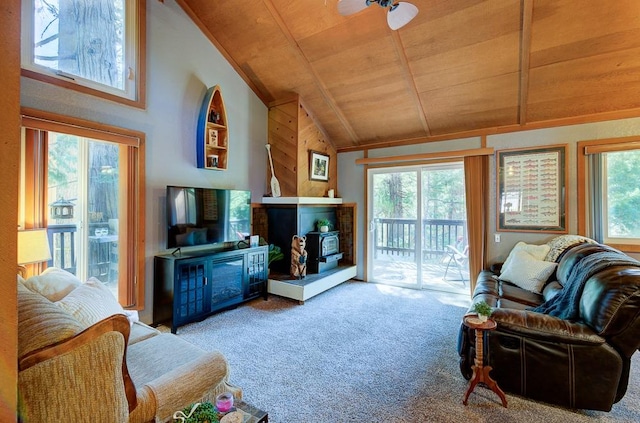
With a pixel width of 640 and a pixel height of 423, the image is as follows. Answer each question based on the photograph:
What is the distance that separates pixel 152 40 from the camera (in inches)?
131

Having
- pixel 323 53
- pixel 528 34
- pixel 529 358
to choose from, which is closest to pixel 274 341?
pixel 529 358

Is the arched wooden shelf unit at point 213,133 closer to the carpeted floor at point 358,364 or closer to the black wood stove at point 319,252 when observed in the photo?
the black wood stove at point 319,252

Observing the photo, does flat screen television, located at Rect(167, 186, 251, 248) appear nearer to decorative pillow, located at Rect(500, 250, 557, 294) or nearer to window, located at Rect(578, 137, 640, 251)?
decorative pillow, located at Rect(500, 250, 557, 294)

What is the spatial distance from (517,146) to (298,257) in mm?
3459

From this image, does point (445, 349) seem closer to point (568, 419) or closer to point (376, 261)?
point (568, 419)

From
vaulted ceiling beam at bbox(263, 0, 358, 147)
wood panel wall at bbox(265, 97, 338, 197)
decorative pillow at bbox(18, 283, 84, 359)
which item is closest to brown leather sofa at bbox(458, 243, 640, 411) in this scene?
decorative pillow at bbox(18, 283, 84, 359)

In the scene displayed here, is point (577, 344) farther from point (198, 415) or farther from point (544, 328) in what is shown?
point (198, 415)

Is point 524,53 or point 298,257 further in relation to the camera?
point 298,257

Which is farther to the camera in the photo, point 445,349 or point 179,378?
point 445,349

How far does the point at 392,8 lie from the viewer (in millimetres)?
2363

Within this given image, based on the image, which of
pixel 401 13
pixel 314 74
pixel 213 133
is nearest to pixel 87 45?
pixel 213 133

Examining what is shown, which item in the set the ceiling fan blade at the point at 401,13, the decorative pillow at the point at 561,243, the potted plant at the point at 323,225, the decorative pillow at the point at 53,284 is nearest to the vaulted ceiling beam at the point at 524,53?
the ceiling fan blade at the point at 401,13

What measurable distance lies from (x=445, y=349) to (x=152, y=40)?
4.56m

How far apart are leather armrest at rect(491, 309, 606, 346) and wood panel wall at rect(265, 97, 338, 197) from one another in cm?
320
